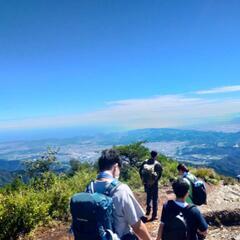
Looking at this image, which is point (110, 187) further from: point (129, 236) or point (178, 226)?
point (178, 226)

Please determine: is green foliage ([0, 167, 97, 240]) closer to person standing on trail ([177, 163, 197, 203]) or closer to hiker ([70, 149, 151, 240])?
person standing on trail ([177, 163, 197, 203])

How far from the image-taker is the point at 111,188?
391 cm

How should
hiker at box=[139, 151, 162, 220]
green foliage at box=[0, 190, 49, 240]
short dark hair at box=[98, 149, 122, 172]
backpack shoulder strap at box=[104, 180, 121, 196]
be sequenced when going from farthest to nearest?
hiker at box=[139, 151, 162, 220] < green foliage at box=[0, 190, 49, 240] < short dark hair at box=[98, 149, 122, 172] < backpack shoulder strap at box=[104, 180, 121, 196]

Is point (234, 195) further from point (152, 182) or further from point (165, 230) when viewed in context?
point (165, 230)

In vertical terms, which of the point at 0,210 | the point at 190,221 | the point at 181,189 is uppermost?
the point at 181,189

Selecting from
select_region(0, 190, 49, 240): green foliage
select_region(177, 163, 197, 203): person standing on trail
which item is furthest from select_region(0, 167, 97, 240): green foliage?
select_region(177, 163, 197, 203): person standing on trail

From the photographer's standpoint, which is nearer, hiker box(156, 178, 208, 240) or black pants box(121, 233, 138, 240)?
black pants box(121, 233, 138, 240)

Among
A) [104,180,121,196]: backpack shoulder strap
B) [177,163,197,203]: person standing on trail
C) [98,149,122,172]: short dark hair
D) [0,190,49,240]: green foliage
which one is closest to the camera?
[104,180,121,196]: backpack shoulder strap

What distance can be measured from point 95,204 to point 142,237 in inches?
24.5

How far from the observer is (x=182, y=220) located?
14.1 feet

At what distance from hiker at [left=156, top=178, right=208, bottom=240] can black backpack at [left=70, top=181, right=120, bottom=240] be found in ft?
2.71

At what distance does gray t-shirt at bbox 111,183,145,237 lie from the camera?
12.7ft

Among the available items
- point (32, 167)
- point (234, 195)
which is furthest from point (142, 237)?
point (32, 167)

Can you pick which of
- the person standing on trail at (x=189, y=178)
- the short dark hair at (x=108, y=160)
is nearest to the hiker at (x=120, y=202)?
the short dark hair at (x=108, y=160)
